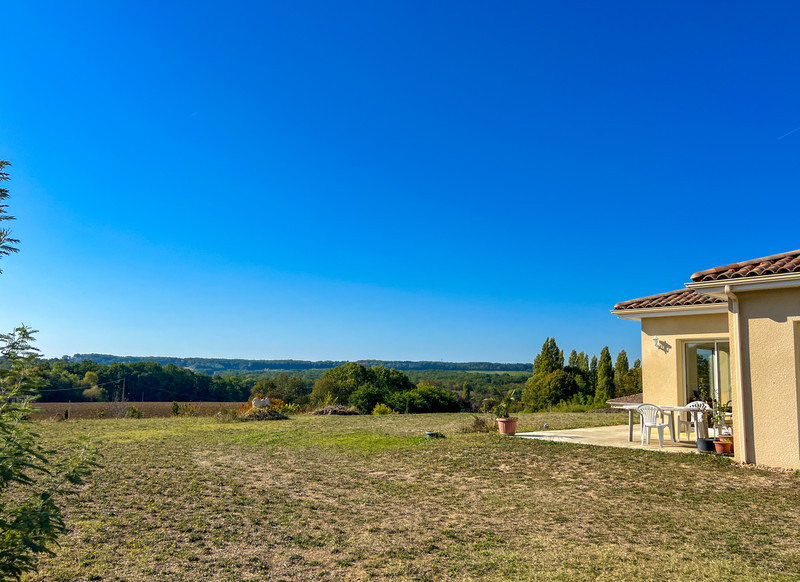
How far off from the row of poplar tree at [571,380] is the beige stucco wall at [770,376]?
96.5 feet

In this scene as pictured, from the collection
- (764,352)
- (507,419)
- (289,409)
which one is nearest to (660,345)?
(507,419)

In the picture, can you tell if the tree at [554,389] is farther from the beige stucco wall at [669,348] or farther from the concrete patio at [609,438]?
the beige stucco wall at [669,348]

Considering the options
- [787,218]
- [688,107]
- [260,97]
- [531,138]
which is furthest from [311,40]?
[787,218]

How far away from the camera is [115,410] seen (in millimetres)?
24156

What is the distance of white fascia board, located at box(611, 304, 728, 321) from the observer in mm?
12281

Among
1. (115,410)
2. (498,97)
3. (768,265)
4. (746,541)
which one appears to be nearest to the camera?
(746,541)

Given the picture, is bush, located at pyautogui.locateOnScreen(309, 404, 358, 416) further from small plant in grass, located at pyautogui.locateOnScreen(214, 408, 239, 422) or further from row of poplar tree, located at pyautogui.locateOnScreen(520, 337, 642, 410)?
row of poplar tree, located at pyautogui.locateOnScreen(520, 337, 642, 410)

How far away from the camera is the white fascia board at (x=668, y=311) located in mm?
12281

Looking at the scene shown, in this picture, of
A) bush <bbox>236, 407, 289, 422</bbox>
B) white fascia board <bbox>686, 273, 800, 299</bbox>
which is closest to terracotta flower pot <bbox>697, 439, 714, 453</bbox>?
white fascia board <bbox>686, 273, 800, 299</bbox>

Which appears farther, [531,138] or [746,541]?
[531,138]

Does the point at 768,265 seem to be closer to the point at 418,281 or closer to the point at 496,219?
the point at 496,219

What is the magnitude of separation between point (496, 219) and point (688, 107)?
1138 centimetres

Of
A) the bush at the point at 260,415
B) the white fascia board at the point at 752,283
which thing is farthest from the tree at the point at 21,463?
the bush at the point at 260,415

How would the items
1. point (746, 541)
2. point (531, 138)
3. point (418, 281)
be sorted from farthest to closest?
point (418, 281) → point (531, 138) → point (746, 541)
